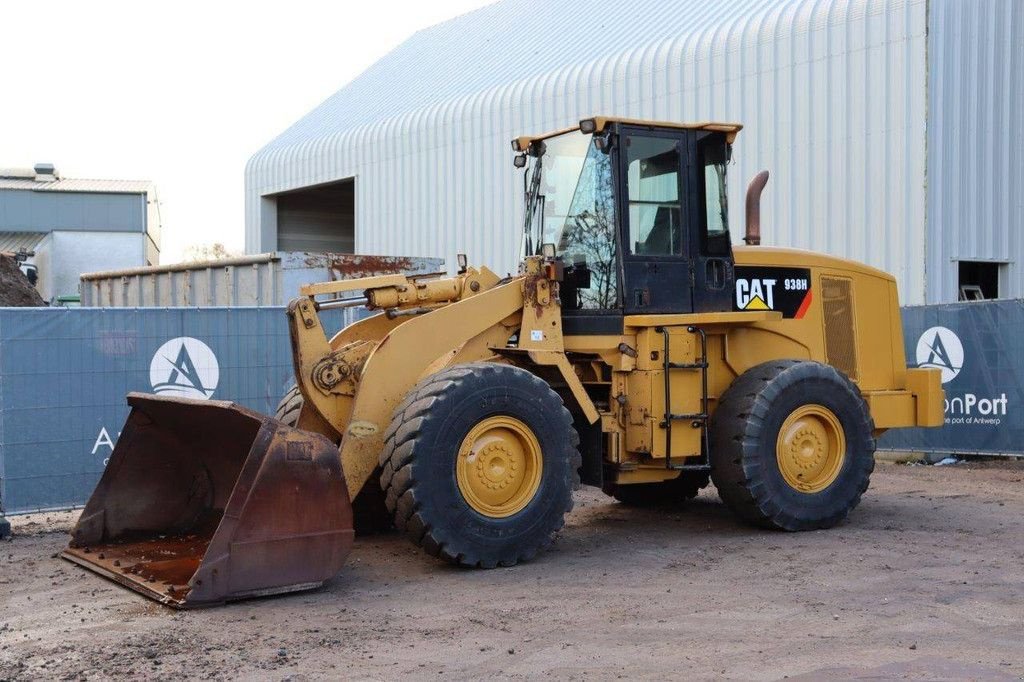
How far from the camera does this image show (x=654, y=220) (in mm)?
8406

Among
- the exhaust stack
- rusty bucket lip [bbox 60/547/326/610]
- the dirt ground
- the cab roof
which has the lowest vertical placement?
the dirt ground

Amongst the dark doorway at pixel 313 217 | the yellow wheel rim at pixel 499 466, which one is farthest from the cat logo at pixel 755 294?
the dark doorway at pixel 313 217

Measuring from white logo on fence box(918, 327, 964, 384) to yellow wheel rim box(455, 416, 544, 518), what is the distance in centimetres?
772

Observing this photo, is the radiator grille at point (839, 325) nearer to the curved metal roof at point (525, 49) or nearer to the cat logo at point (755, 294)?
the cat logo at point (755, 294)

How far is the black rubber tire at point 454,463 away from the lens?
22.9ft

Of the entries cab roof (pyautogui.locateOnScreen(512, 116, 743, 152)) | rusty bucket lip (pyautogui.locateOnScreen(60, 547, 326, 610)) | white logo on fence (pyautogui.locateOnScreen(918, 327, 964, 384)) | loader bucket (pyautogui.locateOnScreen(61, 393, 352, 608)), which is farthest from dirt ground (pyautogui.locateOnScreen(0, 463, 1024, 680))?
white logo on fence (pyautogui.locateOnScreen(918, 327, 964, 384))

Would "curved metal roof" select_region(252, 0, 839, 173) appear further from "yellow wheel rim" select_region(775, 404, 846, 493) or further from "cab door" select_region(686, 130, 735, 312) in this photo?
"yellow wheel rim" select_region(775, 404, 846, 493)

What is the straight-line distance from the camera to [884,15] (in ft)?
47.4

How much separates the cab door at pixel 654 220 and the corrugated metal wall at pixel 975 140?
6996mm

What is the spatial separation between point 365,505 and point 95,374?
303 cm

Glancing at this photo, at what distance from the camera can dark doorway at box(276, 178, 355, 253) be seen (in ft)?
92.0

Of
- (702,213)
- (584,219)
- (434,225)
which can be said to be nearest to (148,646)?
(584,219)

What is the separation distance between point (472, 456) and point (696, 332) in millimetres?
2185

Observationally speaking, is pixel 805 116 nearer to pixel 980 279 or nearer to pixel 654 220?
pixel 980 279
